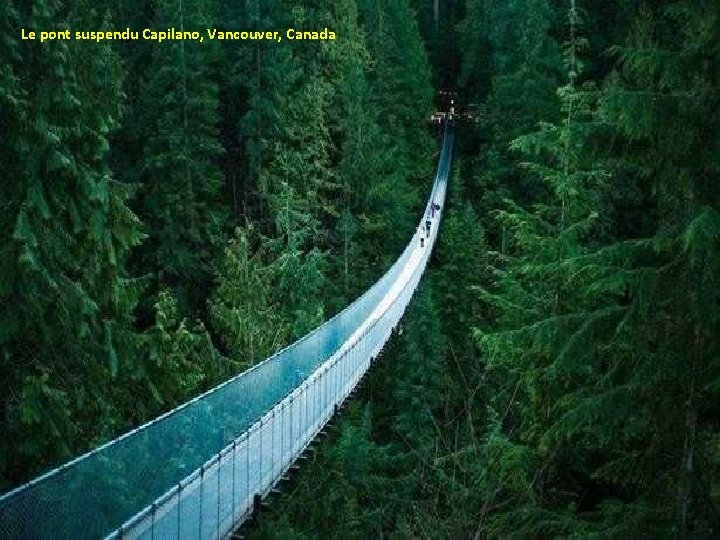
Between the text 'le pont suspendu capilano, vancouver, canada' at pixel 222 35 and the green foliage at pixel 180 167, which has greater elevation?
the text 'le pont suspendu capilano, vancouver, canada' at pixel 222 35

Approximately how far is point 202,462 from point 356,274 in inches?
712

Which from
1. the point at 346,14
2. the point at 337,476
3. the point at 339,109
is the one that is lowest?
the point at 337,476

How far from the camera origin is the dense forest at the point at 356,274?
504 cm

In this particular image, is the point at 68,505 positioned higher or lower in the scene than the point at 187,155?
lower

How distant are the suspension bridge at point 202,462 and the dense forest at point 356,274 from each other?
144 centimetres

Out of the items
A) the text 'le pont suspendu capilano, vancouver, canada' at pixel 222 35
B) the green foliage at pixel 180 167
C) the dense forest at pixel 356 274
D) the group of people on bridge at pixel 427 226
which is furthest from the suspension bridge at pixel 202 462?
the group of people on bridge at pixel 427 226

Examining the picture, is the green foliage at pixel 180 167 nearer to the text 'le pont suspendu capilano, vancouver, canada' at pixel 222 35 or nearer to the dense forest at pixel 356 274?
the dense forest at pixel 356 274

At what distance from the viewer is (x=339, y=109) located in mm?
26906

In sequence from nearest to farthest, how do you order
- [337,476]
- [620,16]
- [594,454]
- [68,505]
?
[68,505]
[594,454]
[337,476]
[620,16]

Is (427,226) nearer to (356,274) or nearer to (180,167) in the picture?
(356,274)

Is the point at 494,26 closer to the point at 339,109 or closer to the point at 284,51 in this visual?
the point at 339,109

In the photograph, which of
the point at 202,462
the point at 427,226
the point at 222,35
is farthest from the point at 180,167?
the point at 202,462

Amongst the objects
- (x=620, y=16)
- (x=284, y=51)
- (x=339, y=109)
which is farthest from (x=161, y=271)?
(x=620, y=16)

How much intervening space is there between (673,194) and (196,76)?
688 inches
